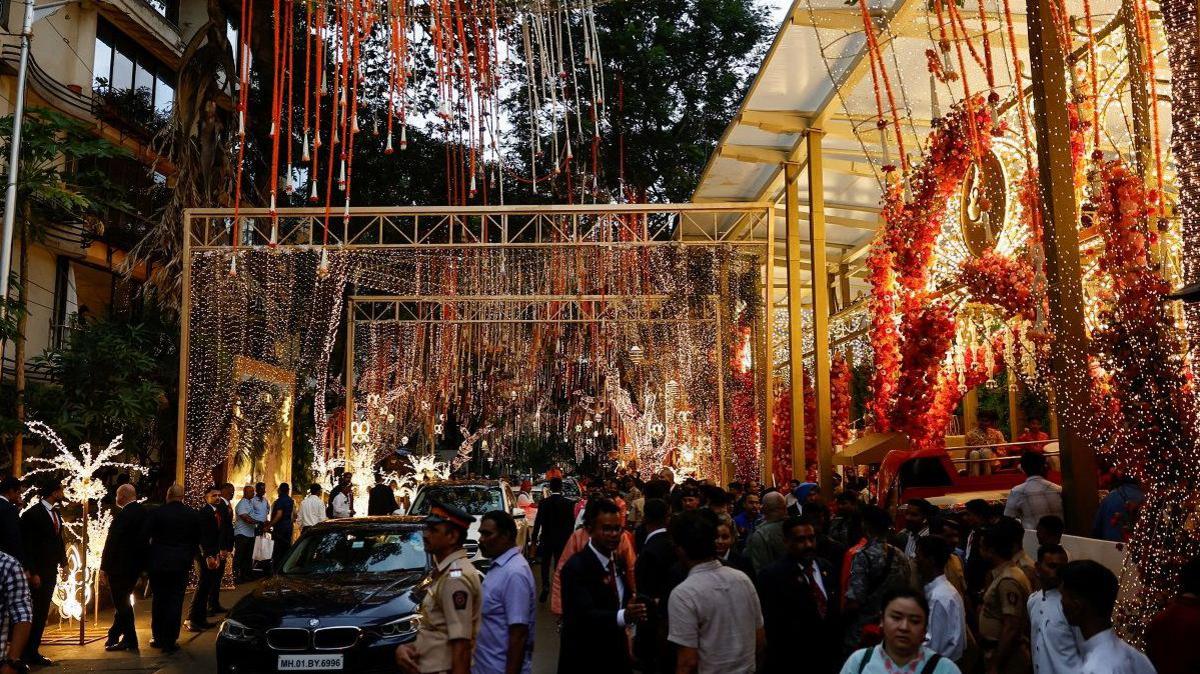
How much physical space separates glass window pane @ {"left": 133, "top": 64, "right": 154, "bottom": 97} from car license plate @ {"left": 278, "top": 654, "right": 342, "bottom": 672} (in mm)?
20885

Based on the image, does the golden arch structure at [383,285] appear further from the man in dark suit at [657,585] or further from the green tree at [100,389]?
the man in dark suit at [657,585]

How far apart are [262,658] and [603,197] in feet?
91.2

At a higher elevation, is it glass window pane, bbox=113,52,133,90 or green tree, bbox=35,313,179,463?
glass window pane, bbox=113,52,133,90

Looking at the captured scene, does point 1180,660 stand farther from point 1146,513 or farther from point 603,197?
point 603,197

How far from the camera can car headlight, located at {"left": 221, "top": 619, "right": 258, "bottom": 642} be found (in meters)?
8.46

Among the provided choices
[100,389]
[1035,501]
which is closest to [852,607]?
[1035,501]

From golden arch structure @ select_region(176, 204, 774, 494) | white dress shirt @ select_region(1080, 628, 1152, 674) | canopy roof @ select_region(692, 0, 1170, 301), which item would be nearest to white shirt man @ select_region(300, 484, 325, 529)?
golden arch structure @ select_region(176, 204, 774, 494)

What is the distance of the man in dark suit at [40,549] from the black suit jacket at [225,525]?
413 centimetres

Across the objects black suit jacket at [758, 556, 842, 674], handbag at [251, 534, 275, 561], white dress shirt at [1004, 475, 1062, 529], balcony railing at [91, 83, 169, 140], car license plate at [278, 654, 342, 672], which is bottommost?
car license plate at [278, 654, 342, 672]

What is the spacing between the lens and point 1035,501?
9906 millimetres

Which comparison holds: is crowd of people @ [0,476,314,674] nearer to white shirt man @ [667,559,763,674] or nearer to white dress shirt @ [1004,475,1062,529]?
white shirt man @ [667,559,763,674]

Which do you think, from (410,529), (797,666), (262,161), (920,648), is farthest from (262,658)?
(262,161)

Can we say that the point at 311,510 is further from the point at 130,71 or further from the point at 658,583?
the point at 658,583

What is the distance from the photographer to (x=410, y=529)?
10453mm
